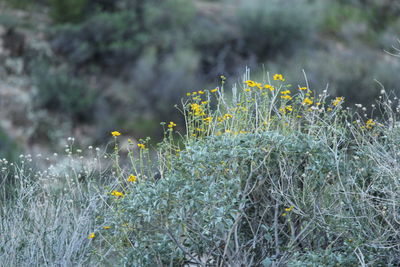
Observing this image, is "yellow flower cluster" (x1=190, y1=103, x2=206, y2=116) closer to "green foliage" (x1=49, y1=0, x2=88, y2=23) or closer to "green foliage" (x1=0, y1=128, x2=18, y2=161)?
"green foliage" (x1=0, y1=128, x2=18, y2=161)

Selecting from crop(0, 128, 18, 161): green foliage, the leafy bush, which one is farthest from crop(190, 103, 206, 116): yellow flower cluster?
crop(0, 128, 18, 161): green foliage

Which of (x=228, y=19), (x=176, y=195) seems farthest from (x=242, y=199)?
(x=228, y=19)

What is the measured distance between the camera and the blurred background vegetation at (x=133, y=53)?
1292cm

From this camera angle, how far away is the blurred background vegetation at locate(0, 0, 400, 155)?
42.4 feet

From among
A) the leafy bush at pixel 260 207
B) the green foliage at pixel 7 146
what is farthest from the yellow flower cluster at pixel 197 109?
the green foliage at pixel 7 146

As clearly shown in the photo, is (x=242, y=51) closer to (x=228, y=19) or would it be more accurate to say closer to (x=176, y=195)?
(x=228, y=19)

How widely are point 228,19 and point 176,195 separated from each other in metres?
12.4

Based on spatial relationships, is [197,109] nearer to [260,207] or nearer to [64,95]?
[260,207]

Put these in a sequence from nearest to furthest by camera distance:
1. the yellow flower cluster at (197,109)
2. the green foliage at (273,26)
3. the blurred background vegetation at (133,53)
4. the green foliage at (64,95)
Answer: the yellow flower cluster at (197,109) < the blurred background vegetation at (133,53) < the green foliage at (64,95) < the green foliage at (273,26)

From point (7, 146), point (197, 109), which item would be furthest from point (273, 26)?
point (197, 109)

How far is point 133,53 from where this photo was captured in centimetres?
1423

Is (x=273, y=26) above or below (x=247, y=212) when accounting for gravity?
below

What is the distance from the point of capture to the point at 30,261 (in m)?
3.99

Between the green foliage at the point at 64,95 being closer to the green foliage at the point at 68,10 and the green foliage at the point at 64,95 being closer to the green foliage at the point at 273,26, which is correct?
the green foliage at the point at 68,10
